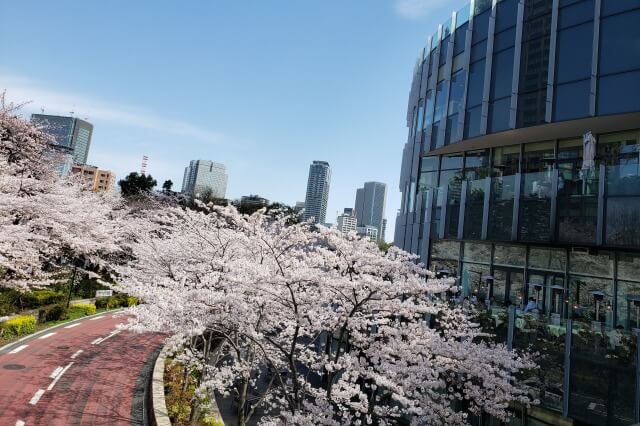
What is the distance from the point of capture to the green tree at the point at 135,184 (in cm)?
5356

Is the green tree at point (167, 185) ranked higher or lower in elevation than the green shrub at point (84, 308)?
higher

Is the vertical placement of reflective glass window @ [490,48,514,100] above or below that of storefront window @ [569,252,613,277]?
above

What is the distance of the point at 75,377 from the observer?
15000 mm

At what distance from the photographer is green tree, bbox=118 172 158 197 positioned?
53.6 metres

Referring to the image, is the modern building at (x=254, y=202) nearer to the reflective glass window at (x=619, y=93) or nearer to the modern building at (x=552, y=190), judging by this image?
the modern building at (x=552, y=190)

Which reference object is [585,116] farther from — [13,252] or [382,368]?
[13,252]

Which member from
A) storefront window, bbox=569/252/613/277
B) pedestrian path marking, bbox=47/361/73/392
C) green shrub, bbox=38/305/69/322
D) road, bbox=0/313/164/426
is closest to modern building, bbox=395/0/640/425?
storefront window, bbox=569/252/613/277

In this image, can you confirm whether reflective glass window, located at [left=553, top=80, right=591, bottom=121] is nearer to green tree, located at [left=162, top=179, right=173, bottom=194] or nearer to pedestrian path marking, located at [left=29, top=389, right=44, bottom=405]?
pedestrian path marking, located at [left=29, top=389, right=44, bottom=405]

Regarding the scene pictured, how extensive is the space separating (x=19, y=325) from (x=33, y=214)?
7.16m

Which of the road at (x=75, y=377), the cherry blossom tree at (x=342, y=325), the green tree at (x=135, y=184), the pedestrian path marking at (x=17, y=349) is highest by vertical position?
the green tree at (x=135, y=184)

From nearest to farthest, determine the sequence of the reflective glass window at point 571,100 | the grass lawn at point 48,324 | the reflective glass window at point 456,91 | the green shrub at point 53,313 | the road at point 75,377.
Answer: the road at point 75,377 < the reflective glass window at point 571,100 < the grass lawn at point 48,324 < the reflective glass window at point 456,91 < the green shrub at point 53,313

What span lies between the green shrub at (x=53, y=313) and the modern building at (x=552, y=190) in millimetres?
20342

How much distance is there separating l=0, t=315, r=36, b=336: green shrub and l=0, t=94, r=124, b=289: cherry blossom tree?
1.90m

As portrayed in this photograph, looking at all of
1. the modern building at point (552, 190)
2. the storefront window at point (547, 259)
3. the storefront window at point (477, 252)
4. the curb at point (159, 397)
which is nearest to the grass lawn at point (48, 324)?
the curb at point (159, 397)
